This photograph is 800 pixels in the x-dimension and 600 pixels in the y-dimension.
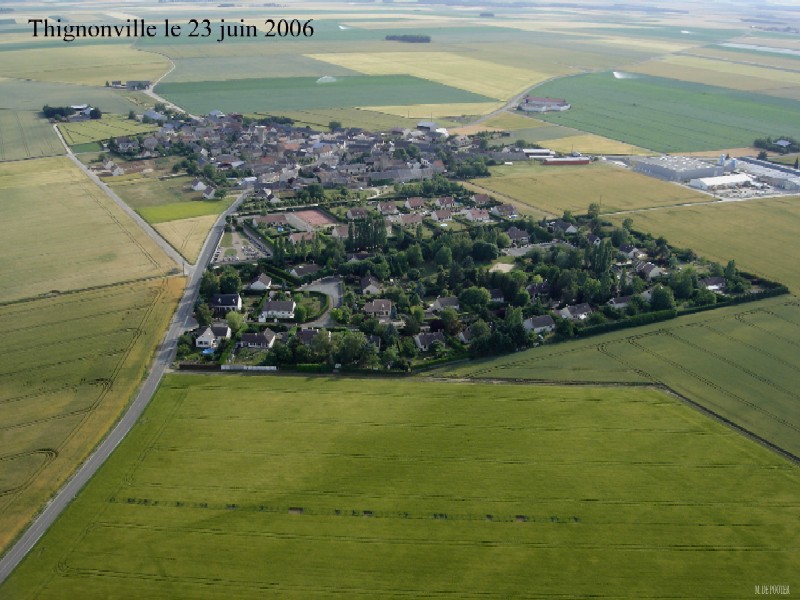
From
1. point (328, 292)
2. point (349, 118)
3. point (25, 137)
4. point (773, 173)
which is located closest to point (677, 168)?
point (773, 173)

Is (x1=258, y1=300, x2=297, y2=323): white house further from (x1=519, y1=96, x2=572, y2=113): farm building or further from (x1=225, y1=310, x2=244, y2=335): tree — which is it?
(x1=519, y1=96, x2=572, y2=113): farm building

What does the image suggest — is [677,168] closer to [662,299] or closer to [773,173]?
[773,173]

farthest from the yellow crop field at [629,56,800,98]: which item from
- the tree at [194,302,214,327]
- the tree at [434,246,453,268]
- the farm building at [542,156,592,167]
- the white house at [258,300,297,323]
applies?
the tree at [194,302,214,327]

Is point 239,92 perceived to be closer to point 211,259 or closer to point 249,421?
point 211,259

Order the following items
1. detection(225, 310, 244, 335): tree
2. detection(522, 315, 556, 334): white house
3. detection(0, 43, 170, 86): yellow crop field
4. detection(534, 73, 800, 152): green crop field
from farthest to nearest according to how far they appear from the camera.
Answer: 1. detection(0, 43, 170, 86): yellow crop field
2. detection(534, 73, 800, 152): green crop field
3. detection(522, 315, 556, 334): white house
4. detection(225, 310, 244, 335): tree

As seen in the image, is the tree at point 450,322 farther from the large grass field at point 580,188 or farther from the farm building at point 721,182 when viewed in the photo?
the farm building at point 721,182

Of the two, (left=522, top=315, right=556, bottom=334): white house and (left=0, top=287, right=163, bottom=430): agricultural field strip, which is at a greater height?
(left=522, top=315, right=556, bottom=334): white house
